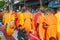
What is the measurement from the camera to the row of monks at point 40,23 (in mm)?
4895

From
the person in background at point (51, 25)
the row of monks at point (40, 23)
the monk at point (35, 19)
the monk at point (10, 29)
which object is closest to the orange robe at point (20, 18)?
the row of monks at point (40, 23)

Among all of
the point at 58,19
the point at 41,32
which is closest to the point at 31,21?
the point at 41,32

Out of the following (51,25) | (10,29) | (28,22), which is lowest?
(10,29)

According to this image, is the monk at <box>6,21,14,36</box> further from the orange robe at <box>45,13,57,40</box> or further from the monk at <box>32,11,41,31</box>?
the orange robe at <box>45,13,57,40</box>

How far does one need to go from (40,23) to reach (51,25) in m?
0.49

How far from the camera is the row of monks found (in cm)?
489

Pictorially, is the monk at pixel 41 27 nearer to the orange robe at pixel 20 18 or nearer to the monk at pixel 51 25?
the monk at pixel 51 25

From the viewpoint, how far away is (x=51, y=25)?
5.05 metres

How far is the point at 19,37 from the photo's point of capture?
640cm

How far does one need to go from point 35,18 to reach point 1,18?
310 cm

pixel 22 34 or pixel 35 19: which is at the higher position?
pixel 35 19

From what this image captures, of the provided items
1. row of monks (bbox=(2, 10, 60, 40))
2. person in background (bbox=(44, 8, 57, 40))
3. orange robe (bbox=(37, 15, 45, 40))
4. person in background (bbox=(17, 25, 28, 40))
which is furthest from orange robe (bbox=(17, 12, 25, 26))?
person in background (bbox=(44, 8, 57, 40))

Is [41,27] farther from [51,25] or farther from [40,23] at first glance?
[51,25]

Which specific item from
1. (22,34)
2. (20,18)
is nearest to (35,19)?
(22,34)
